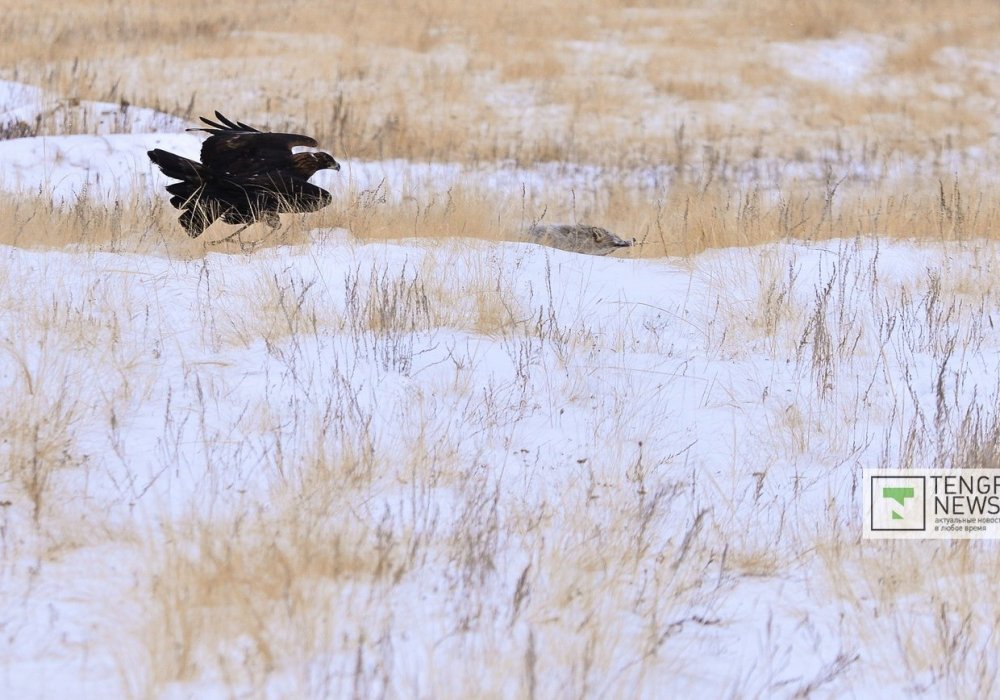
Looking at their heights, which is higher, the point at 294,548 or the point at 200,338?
the point at 200,338

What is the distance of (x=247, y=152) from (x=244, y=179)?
0.52ft

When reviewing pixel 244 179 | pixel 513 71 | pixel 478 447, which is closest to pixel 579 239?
pixel 244 179

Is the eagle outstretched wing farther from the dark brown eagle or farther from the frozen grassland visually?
the frozen grassland

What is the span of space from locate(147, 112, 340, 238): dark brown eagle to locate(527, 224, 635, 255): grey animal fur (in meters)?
1.49

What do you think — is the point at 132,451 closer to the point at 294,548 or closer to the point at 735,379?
the point at 294,548

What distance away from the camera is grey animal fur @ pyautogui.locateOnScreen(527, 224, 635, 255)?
6.60 meters

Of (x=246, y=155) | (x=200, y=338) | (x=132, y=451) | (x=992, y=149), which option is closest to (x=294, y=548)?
(x=132, y=451)

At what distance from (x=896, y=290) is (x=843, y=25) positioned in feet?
52.0

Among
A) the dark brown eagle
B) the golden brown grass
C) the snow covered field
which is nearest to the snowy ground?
the snow covered field

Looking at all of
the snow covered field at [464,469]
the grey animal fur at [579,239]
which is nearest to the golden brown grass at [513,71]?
the grey animal fur at [579,239]

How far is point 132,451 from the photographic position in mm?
3516

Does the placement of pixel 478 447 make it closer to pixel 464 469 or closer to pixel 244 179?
pixel 464 469

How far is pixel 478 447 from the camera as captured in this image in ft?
12.2

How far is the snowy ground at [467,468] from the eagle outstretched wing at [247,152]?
2.40 feet
